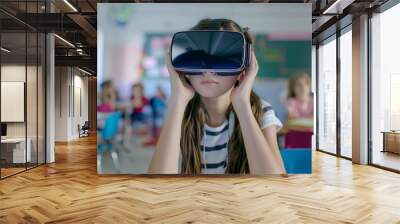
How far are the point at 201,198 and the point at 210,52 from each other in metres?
2.33

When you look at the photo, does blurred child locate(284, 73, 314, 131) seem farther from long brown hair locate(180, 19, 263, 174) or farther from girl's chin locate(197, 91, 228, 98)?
girl's chin locate(197, 91, 228, 98)

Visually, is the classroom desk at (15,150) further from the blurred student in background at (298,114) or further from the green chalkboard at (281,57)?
the blurred student in background at (298,114)

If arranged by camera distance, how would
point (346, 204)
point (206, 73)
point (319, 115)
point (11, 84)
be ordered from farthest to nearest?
point (319, 115)
point (11, 84)
point (206, 73)
point (346, 204)

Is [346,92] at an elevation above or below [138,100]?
above

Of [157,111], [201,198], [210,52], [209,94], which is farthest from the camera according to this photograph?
[157,111]

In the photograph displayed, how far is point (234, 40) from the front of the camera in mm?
6117

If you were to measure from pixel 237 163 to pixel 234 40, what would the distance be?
1945 millimetres

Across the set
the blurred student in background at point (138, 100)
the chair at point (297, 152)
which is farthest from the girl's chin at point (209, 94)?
the chair at point (297, 152)

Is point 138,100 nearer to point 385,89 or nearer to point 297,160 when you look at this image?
point 297,160

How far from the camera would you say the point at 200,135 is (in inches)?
245

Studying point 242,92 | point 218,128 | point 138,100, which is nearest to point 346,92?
point 242,92

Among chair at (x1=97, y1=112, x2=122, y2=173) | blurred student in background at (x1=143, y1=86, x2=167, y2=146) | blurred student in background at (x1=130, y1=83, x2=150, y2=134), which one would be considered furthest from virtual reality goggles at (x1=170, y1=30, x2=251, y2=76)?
chair at (x1=97, y1=112, x2=122, y2=173)

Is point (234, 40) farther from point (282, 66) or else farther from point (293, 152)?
point (293, 152)

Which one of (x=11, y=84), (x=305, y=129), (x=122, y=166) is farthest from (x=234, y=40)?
(x=11, y=84)
